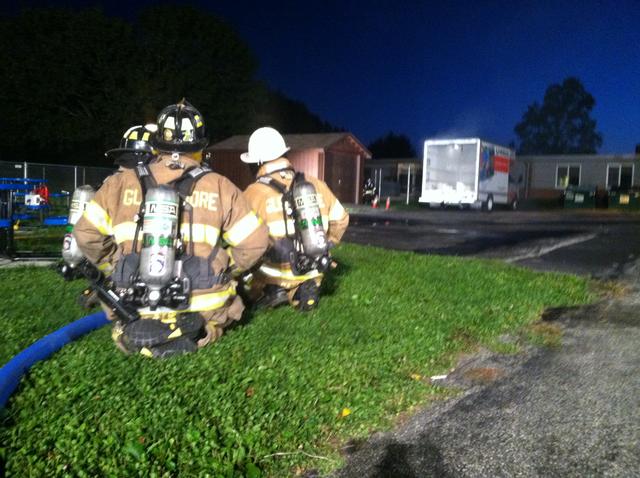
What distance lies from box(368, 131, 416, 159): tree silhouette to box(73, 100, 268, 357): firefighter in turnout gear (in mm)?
69230

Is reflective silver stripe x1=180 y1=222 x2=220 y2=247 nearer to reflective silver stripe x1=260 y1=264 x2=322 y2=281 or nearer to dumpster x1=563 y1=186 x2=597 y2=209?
reflective silver stripe x1=260 y1=264 x2=322 y2=281

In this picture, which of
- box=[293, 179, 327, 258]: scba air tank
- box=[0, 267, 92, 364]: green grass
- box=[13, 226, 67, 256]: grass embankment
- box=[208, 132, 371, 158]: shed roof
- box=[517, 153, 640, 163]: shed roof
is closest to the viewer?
box=[0, 267, 92, 364]: green grass

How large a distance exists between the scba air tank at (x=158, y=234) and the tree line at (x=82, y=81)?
28844 mm

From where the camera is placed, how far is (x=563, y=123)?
77.1 metres

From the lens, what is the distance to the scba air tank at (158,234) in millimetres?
3504

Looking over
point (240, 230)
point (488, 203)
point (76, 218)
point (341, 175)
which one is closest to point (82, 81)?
point (341, 175)

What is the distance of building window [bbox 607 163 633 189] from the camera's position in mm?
32500

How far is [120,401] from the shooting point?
3.24 m

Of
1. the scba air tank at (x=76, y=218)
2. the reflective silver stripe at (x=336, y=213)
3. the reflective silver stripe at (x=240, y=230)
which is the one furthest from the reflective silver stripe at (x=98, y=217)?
the reflective silver stripe at (x=336, y=213)

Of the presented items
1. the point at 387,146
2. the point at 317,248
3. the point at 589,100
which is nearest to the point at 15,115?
the point at 317,248

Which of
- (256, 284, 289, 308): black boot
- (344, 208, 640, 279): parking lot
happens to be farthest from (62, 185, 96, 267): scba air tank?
(344, 208, 640, 279): parking lot

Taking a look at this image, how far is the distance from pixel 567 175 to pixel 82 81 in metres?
28.9

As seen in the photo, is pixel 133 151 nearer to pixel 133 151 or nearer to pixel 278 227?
pixel 133 151

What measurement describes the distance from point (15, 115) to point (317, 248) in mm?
33534
